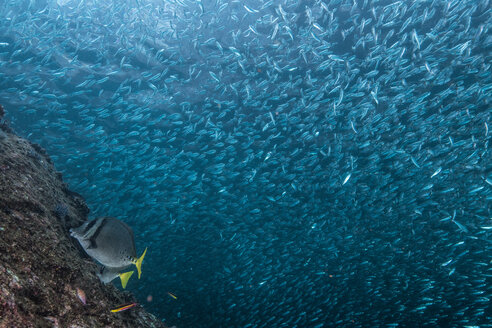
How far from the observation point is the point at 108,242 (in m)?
2.36

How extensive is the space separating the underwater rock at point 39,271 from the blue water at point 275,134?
8.51 m

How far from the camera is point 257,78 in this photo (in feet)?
42.8

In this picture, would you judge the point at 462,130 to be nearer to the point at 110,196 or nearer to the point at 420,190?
the point at 420,190

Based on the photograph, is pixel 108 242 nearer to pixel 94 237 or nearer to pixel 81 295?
pixel 94 237

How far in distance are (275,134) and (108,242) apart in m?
12.5

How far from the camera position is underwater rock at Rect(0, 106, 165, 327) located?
164cm

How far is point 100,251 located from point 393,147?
14819 millimetres

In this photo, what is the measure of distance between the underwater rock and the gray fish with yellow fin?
0.21 meters

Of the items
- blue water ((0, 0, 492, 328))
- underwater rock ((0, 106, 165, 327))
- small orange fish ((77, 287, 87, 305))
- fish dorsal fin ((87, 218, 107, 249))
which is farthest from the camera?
blue water ((0, 0, 492, 328))

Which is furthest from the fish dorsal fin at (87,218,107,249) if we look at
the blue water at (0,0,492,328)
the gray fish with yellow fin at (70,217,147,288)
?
the blue water at (0,0,492,328)

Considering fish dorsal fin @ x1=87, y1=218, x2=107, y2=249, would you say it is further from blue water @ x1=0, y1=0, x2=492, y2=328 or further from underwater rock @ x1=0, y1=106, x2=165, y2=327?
blue water @ x1=0, y1=0, x2=492, y2=328

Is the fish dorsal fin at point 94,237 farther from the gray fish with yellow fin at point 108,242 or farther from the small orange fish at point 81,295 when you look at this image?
the small orange fish at point 81,295

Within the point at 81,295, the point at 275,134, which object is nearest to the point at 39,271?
the point at 81,295

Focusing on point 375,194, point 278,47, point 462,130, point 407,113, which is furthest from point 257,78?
point 462,130
